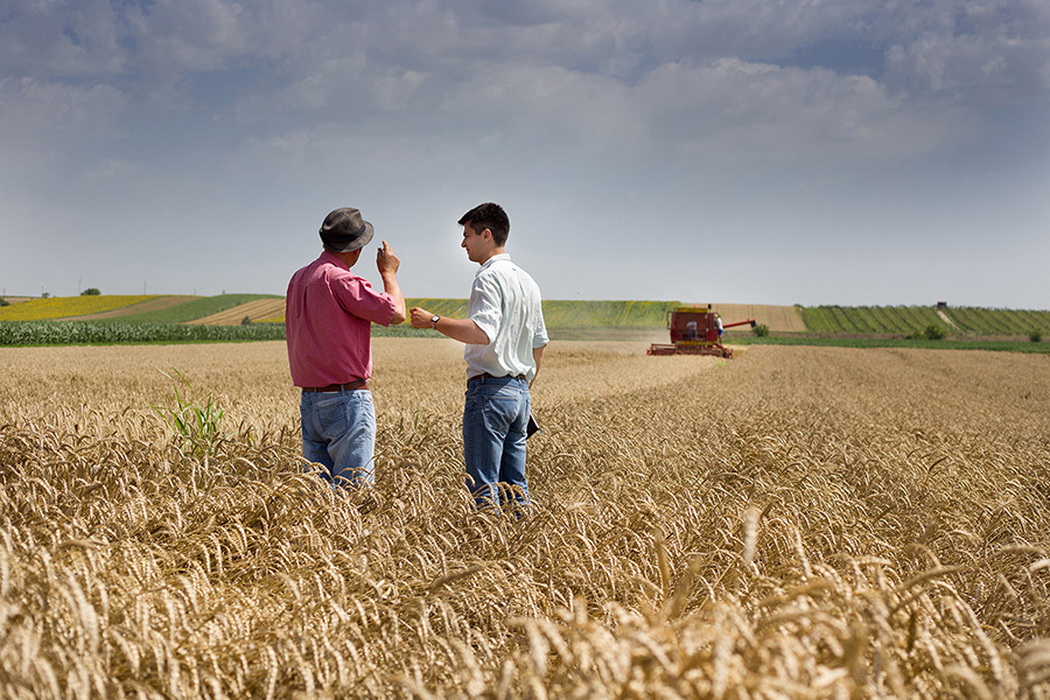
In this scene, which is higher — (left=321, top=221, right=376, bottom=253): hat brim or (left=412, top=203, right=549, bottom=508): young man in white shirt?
(left=321, top=221, right=376, bottom=253): hat brim

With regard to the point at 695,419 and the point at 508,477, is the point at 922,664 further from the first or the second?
the point at 695,419

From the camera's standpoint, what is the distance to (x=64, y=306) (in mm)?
82125

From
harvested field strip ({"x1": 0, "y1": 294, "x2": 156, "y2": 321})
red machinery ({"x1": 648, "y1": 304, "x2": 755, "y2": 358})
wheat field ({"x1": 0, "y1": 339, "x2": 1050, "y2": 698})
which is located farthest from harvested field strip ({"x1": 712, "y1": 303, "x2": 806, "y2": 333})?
wheat field ({"x1": 0, "y1": 339, "x2": 1050, "y2": 698})

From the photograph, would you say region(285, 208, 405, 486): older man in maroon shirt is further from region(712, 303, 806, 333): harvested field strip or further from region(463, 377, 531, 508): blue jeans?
region(712, 303, 806, 333): harvested field strip

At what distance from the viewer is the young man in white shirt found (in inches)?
161

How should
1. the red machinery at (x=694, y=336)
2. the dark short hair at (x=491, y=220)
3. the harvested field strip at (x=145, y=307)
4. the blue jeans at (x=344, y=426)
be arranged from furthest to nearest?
the harvested field strip at (x=145, y=307) < the red machinery at (x=694, y=336) < the dark short hair at (x=491, y=220) < the blue jeans at (x=344, y=426)

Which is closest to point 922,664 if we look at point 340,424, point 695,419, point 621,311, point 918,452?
point 340,424

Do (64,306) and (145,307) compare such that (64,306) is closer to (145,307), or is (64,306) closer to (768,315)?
(145,307)

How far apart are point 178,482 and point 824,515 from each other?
3.28m

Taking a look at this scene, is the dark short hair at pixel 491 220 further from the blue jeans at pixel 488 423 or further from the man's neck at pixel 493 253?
the blue jeans at pixel 488 423

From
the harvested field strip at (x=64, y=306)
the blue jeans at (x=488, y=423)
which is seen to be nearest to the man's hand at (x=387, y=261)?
the blue jeans at (x=488, y=423)

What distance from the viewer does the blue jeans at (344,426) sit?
13.1 feet

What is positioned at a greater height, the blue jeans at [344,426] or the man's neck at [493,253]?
the man's neck at [493,253]

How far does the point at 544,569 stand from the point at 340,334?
1650 millimetres
